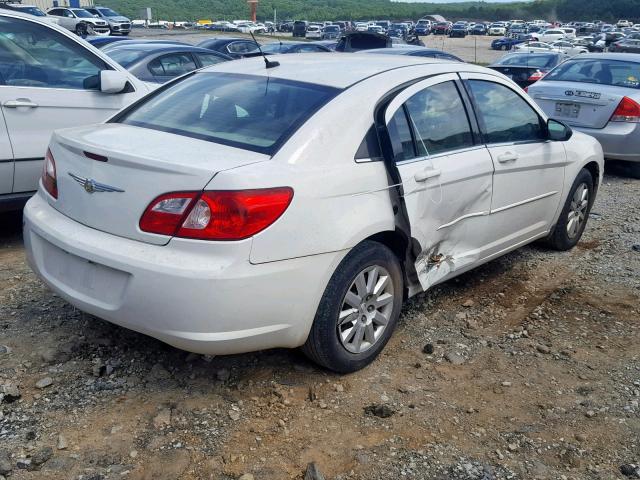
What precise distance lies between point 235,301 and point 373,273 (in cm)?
Result: 87

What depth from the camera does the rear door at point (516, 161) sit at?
14.5 ft

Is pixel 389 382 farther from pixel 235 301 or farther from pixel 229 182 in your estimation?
pixel 229 182

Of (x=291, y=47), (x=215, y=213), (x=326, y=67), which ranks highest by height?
(x=326, y=67)

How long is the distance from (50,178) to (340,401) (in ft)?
6.19

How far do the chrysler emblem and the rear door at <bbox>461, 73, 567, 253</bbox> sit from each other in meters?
2.33

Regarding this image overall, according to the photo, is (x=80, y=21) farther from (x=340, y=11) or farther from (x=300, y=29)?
(x=340, y=11)

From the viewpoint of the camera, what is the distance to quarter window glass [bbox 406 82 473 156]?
3.88 metres

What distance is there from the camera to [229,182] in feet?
9.71

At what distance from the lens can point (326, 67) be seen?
4012 millimetres

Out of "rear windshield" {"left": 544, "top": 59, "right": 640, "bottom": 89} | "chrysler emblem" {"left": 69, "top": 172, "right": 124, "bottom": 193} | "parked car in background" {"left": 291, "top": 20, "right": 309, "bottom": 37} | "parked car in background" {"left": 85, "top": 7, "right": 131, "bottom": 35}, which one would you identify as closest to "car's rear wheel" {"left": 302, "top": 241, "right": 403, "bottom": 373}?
"chrysler emblem" {"left": 69, "top": 172, "right": 124, "bottom": 193}

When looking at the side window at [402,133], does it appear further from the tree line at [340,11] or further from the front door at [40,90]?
the tree line at [340,11]

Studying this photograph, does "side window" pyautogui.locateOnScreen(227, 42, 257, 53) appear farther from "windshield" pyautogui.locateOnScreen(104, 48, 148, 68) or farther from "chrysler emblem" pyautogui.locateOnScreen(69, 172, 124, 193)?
"chrysler emblem" pyautogui.locateOnScreen(69, 172, 124, 193)

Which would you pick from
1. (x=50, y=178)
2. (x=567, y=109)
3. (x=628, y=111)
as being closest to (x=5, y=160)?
(x=50, y=178)

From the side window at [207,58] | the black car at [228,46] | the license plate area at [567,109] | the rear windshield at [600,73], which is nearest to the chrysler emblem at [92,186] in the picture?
the side window at [207,58]
